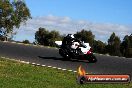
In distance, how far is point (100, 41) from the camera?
89.6m

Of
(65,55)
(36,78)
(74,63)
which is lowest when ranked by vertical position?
(36,78)

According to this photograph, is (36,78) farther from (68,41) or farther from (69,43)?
(68,41)

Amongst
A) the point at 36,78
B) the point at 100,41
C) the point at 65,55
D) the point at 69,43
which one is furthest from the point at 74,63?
the point at 100,41

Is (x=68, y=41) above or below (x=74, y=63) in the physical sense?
above

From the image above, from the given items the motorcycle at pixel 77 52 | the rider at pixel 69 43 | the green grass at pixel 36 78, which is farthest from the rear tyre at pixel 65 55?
the green grass at pixel 36 78

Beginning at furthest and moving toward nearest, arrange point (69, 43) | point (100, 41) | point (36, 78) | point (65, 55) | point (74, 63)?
point (100, 41)
point (69, 43)
point (65, 55)
point (74, 63)
point (36, 78)

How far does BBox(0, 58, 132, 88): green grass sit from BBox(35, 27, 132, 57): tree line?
2004 inches

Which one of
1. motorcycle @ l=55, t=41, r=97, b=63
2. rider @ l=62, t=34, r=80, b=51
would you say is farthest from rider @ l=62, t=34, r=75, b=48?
motorcycle @ l=55, t=41, r=97, b=63

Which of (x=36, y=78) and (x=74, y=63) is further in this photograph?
(x=74, y=63)

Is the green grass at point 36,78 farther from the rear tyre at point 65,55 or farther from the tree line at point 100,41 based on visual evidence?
the tree line at point 100,41

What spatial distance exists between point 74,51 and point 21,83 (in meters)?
13.8

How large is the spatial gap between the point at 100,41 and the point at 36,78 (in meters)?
73.1

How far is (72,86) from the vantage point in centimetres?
1566

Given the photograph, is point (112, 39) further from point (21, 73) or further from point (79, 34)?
point (21, 73)
